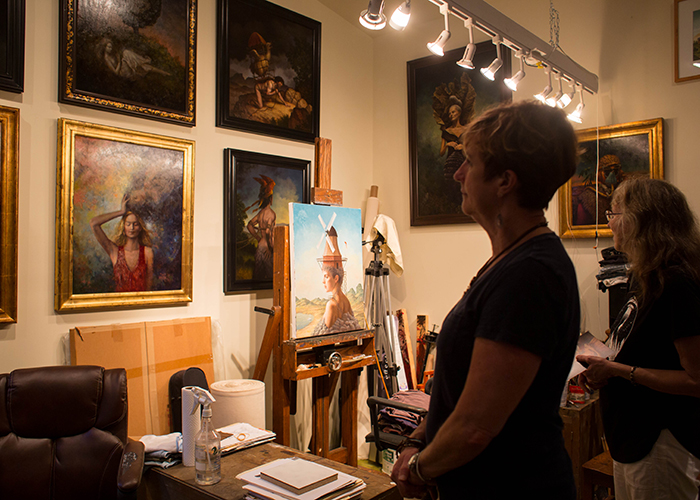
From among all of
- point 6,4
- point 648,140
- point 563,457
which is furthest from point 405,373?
point 6,4

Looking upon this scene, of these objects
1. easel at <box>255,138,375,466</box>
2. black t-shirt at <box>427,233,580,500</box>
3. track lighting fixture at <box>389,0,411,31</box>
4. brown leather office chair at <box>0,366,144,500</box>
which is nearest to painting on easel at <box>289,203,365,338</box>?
easel at <box>255,138,375,466</box>

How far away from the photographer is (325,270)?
131 inches

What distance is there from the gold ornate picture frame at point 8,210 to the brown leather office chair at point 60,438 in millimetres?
483

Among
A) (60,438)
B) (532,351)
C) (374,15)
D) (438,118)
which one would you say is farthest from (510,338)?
(438,118)

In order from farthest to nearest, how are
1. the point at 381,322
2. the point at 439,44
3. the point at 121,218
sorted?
the point at 381,322, the point at 121,218, the point at 439,44

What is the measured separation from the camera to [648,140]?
3.37 metres

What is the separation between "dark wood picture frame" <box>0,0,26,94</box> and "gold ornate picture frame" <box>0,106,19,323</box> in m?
0.14

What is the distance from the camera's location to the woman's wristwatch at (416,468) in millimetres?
1103

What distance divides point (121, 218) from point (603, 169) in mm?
3151

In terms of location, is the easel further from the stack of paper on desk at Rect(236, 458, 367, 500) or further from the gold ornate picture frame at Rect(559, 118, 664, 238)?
the gold ornate picture frame at Rect(559, 118, 664, 238)

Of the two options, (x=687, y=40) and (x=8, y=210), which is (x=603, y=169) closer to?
(x=687, y=40)

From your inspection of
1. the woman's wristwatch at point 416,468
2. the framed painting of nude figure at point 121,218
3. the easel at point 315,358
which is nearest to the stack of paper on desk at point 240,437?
the easel at point 315,358

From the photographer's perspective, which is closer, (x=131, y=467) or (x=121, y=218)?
(x=131, y=467)

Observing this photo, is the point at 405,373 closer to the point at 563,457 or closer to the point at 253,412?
the point at 253,412
